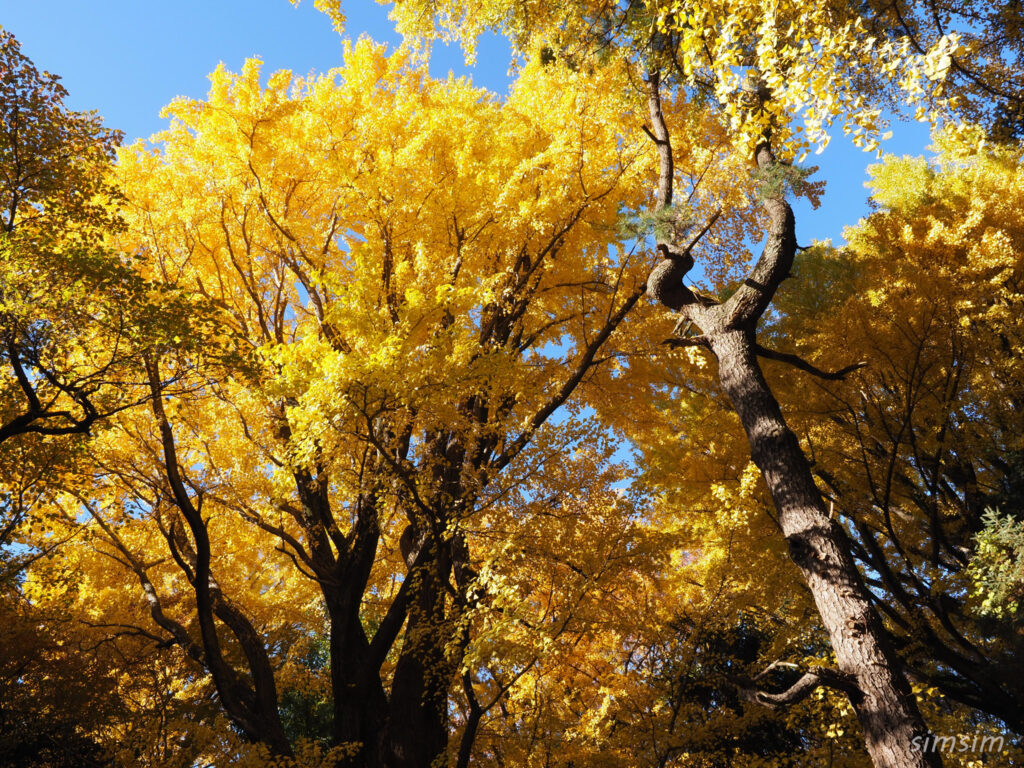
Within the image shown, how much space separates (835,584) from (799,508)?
1.61 ft

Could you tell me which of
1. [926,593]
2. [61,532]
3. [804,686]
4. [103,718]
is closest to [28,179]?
[61,532]

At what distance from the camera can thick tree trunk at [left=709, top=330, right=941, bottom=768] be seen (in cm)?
299

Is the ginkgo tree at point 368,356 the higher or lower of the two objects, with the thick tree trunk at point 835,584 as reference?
higher

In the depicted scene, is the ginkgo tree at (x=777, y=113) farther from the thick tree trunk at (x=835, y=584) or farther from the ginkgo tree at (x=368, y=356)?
the ginkgo tree at (x=368, y=356)

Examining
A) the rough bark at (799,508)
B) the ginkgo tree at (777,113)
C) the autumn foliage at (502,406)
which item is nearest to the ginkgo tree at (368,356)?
the autumn foliage at (502,406)

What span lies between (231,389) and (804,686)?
7.02 meters

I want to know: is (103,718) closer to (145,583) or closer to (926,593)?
(145,583)

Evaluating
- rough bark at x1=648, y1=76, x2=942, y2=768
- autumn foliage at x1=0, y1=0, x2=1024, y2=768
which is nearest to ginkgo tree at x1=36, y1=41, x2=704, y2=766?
autumn foliage at x1=0, y1=0, x2=1024, y2=768

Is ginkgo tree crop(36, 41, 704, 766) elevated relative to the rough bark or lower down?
elevated

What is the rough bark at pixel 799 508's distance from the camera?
9.98ft

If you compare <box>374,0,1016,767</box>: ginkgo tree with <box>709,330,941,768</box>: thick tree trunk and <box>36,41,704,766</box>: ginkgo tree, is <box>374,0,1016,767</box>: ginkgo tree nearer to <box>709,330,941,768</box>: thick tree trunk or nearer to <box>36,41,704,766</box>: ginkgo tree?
<box>709,330,941,768</box>: thick tree trunk

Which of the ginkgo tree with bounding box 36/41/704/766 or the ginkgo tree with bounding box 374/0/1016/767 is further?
the ginkgo tree with bounding box 36/41/704/766

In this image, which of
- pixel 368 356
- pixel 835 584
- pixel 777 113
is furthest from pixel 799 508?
pixel 368 356

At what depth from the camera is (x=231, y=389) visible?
779 cm
